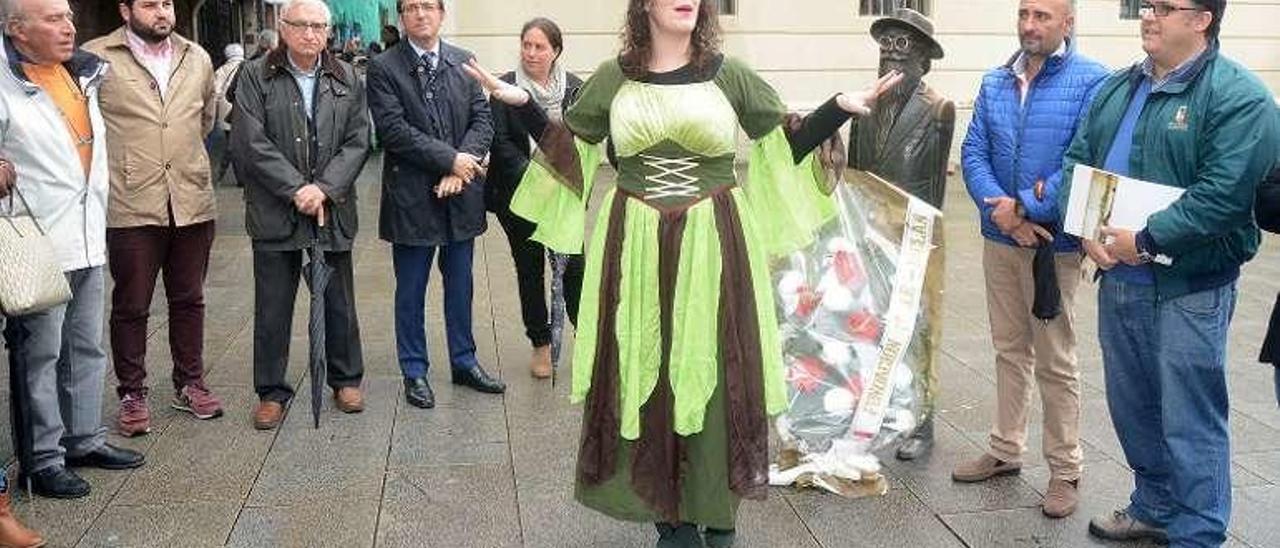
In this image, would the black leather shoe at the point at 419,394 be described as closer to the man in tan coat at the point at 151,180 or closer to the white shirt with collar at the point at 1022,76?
the man in tan coat at the point at 151,180

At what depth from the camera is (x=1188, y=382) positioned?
11.7 feet

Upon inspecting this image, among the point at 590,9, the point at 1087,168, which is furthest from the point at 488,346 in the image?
the point at 590,9

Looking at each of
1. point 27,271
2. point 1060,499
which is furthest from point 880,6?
point 27,271

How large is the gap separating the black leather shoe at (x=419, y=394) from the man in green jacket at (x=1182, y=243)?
3.02 metres

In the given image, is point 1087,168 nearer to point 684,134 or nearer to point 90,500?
point 684,134

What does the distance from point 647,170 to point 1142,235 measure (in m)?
1.51

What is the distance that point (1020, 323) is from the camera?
4.41 meters

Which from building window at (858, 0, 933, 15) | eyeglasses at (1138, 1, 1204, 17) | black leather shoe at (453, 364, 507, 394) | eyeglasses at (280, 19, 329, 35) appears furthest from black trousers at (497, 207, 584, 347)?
building window at (858, 0, 933, 15)

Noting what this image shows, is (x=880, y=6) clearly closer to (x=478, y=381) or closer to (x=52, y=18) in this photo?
(x=478, y=381)

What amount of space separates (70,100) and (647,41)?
227cm

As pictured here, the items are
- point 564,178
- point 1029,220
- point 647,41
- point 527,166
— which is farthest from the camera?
point 527,166

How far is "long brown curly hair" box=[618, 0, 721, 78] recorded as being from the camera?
3652mm

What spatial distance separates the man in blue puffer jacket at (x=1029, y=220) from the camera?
13.3 ft

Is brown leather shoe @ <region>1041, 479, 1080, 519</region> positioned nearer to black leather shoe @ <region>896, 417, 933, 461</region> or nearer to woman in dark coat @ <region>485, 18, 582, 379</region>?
black leather shoe @ <region>896, 417, 933, 461</region>
